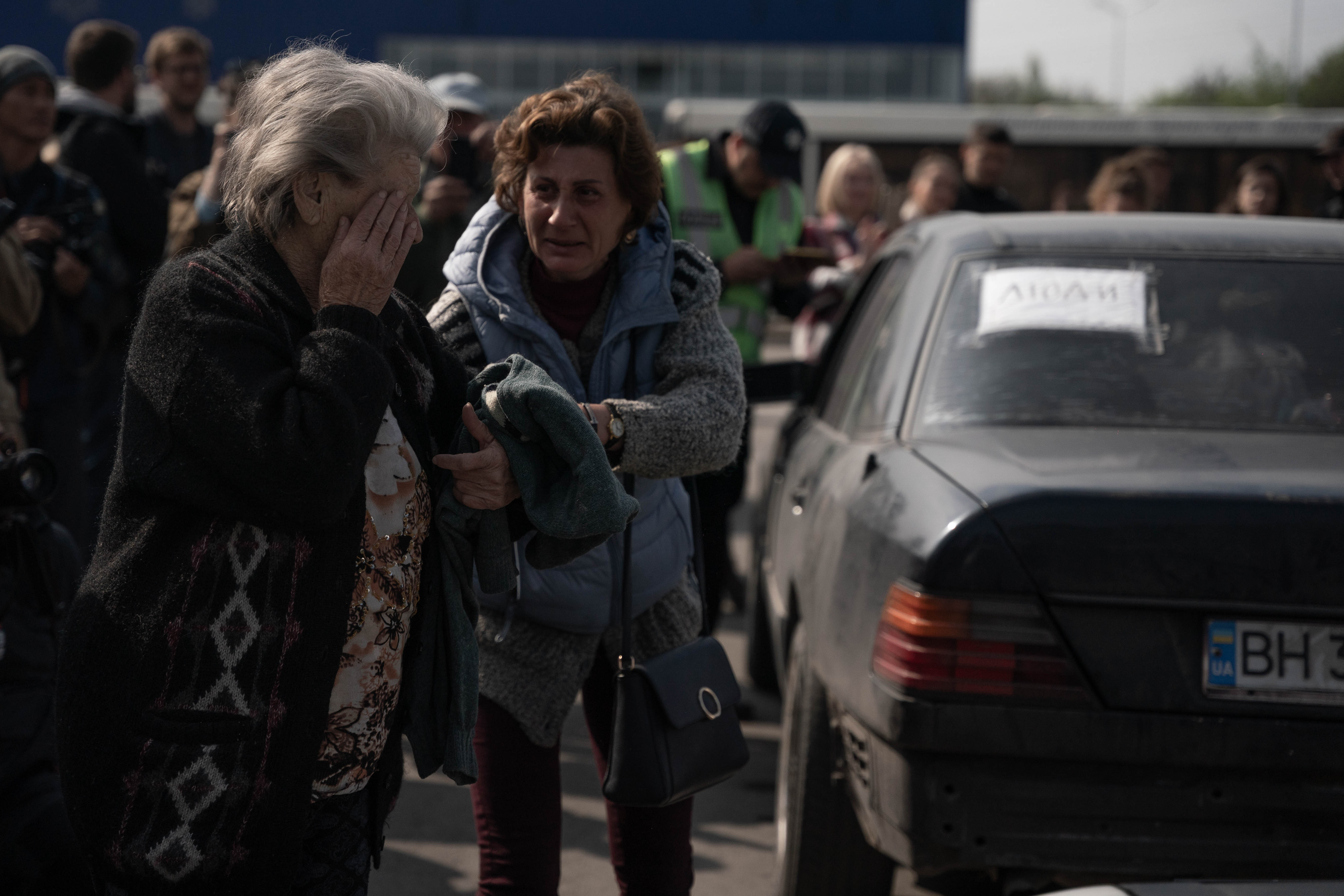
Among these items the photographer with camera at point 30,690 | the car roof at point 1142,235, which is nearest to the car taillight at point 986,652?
the car roof at point 1142,235

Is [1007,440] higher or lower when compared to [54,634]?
higher

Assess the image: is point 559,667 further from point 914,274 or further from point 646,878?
point 914,274

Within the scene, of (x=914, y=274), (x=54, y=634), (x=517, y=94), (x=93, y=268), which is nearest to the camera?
(x=54, y=634)

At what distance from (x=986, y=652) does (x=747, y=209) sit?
3.06 metres

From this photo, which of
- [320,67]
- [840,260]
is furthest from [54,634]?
[840,260]

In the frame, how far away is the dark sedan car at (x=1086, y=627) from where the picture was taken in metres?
2.48

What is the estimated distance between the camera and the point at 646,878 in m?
2.62

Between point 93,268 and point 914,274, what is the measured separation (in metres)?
3.03

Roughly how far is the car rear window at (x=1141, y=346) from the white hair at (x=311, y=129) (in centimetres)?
152

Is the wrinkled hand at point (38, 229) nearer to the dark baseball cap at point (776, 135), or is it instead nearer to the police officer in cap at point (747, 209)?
the police officer in cap at point (747, 209)

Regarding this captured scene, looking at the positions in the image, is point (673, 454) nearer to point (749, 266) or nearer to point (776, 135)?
point (749, 266)

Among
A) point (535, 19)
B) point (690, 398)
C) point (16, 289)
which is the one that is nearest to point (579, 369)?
point (690, 398)

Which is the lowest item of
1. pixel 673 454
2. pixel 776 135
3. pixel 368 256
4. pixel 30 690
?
pixel 30 690

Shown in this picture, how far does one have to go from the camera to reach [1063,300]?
327 centimetres
